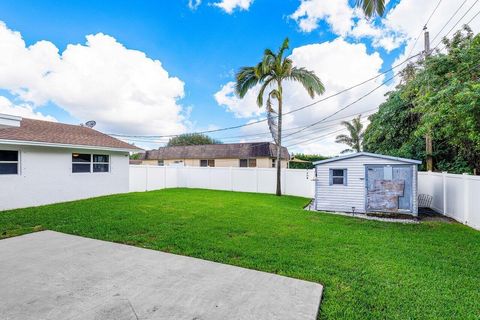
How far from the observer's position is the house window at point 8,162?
8828mm

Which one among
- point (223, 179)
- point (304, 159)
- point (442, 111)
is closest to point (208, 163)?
point (223, 179)

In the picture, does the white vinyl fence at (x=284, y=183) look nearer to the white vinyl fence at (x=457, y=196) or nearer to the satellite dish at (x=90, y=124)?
the white vinyl fence at (x=457, y=196)

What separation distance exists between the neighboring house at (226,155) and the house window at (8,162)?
53.1 ft

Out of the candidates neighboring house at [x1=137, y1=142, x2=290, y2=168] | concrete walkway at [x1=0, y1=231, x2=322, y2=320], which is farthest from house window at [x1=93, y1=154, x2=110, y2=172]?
neighboring house at [x1=137, y1=142, x2=290, y2=168]

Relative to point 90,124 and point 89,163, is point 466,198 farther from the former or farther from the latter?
point 90,124

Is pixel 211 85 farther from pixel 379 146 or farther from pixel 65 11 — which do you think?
pixel 379 146

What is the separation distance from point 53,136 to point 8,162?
6.55 ft

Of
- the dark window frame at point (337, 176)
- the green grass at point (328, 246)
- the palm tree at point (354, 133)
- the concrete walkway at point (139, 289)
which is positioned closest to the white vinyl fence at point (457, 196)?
the green grass at point (328, 246)

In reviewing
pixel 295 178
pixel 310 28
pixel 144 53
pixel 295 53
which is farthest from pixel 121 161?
pixel 310 28

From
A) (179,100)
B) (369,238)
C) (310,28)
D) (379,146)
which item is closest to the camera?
(369,238)

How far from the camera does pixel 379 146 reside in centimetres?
1611

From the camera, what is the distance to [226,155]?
85.4ft

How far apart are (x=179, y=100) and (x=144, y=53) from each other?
6.17m

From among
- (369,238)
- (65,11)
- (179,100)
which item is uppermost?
(65,11)
